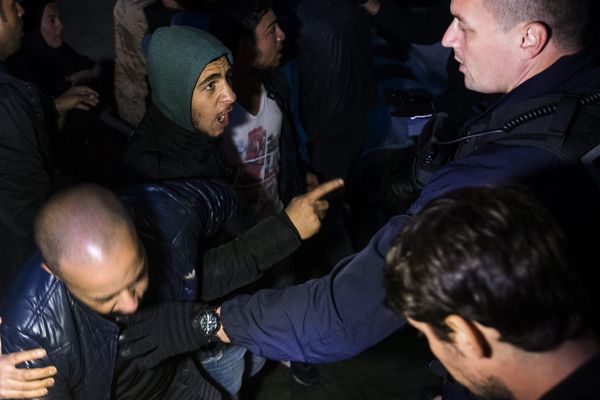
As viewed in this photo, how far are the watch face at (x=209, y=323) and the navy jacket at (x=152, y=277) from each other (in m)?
0.21

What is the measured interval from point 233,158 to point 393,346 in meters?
1.86

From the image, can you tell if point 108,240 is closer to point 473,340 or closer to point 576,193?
point 473,340

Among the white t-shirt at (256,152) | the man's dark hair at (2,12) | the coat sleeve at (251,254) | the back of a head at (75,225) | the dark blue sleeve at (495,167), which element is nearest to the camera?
the dark blue sleeve at (495,167)

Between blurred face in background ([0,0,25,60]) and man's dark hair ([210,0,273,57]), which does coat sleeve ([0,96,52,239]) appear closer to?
blurred face in background ([0,0,25,60])

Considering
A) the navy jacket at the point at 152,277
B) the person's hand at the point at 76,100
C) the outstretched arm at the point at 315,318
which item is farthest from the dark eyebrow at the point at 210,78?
the person's hand at the point at 76,100

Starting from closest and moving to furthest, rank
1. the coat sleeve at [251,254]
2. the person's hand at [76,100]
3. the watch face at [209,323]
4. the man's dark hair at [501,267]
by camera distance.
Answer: the man's dark hair at [501,267] → the watch face at [209,323] → the coat sleeve at [251,254] → the person's hand at [76,100]

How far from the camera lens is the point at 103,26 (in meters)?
8.05

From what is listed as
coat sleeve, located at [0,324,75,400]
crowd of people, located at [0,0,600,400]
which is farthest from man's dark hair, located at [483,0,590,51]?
coat sleeve, located at [0,324,75,400]

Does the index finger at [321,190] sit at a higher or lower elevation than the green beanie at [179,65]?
lower

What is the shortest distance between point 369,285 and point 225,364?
1.24 metres

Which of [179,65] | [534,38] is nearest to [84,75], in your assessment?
[179,65]

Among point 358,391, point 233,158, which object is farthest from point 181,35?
point 358,391

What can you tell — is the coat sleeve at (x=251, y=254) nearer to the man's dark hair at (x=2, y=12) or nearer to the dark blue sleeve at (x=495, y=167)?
the dark blue sleeve at (x=495, y=167)

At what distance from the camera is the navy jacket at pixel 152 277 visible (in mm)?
1638
